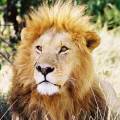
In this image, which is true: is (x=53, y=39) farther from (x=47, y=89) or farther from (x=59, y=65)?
(x=47, y=89)

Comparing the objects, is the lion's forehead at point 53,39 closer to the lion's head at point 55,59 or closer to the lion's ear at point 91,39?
the lion's head at point 55,59

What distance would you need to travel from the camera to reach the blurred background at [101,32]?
22.9 feet

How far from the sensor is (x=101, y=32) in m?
8.78

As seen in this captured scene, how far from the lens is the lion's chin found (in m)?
4.45

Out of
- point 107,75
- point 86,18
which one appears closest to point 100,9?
point 107,75

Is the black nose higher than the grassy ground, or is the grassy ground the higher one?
the black nose

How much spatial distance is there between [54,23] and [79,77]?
44 cm

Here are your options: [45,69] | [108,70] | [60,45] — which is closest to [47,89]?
[45,69]

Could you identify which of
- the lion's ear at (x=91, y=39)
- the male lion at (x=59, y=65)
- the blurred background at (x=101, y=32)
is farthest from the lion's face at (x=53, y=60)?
the blurred background at (x=101, y=32)

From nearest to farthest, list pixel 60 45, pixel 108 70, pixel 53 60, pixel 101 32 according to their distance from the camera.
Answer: pixel 53 60
pixel 60 45
pixel 108 70
pixel 101 32

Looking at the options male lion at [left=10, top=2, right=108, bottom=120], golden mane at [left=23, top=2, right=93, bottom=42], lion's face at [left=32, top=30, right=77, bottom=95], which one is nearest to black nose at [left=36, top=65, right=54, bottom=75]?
lion's face at [left=32, top=30, right=77, bottom=95]

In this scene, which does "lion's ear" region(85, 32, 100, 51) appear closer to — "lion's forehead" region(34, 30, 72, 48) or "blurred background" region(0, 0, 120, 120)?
"lion's forehead" region(34, 30, 72, 48)

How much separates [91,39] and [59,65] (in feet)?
1.29

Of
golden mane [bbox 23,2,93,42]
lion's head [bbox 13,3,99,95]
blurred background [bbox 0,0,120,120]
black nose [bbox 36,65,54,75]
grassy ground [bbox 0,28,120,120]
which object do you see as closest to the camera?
black nose [bbox 36,65,54,75]
